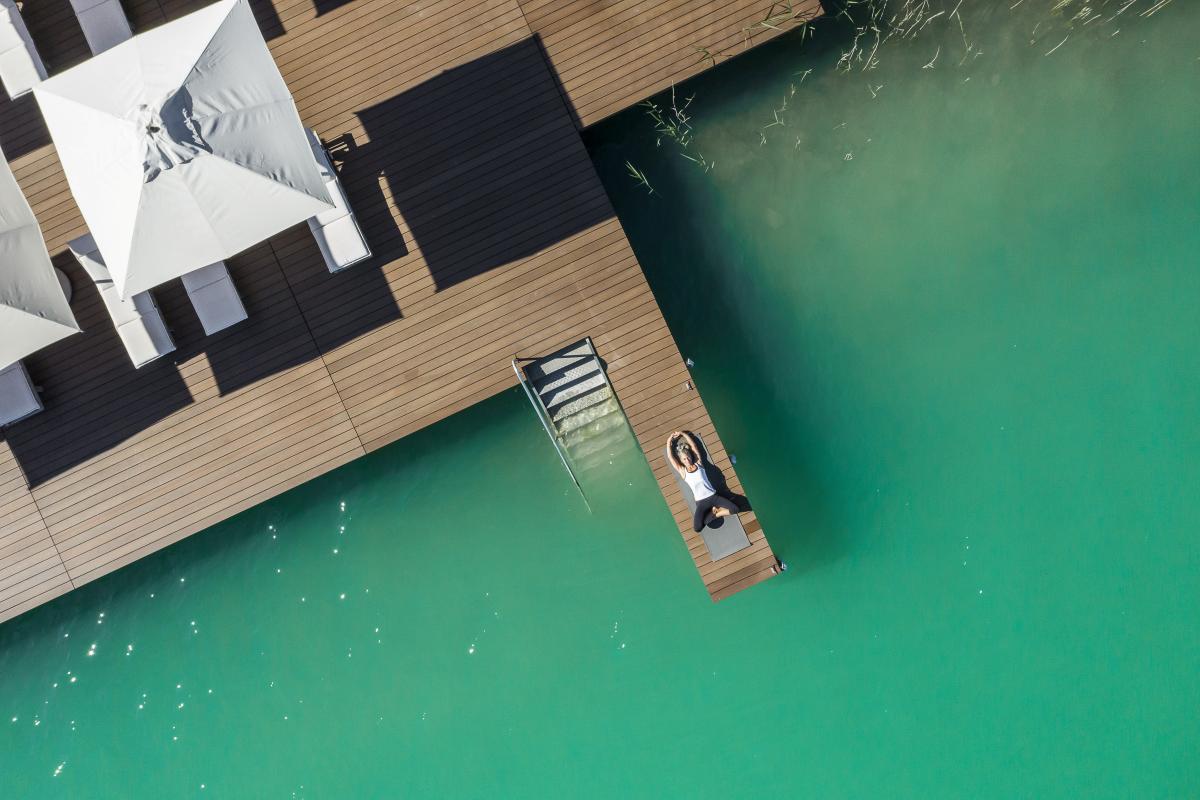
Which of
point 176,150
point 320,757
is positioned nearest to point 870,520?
point 320,757

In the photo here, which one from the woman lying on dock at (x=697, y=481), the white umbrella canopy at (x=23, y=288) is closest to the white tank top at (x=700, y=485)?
the woman lying on dock at (x=697, y=481)

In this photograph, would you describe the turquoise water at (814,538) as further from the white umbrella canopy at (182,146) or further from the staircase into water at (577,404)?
the white umbrella canopy at (182,146)

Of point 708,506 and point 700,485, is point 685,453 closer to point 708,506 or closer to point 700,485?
point 700,485

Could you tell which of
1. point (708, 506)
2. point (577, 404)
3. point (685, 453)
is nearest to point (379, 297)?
point (577, 404)

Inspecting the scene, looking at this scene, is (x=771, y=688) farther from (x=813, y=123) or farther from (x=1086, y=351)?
(x=813, y=123)

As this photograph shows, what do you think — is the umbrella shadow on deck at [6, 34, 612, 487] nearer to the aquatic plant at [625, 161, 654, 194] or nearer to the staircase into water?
the aquatic plant at [625, 161, 654, 194]

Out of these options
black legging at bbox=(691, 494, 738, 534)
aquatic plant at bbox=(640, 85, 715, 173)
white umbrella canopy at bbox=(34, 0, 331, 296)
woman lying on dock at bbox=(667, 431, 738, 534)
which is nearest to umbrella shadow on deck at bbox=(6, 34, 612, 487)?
white umbrella canopy at bbox=(34, 0, 331, 296)
